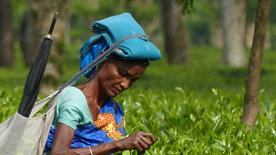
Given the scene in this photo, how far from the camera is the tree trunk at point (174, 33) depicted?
782 inches

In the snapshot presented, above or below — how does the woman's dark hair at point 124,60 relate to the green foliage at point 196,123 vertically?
above

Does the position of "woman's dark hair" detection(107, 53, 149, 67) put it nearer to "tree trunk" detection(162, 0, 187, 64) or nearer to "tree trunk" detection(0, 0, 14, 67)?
"tree trunk" detection(162, 0, 187, 64)

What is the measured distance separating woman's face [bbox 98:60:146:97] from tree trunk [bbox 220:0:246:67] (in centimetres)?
1469

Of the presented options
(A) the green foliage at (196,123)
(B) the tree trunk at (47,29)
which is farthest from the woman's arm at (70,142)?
(B) the tree trunk at (47,29)

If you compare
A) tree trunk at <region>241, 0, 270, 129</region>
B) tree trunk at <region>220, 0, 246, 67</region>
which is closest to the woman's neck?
tree trunk at <region>241, 0, 270, 129</region>

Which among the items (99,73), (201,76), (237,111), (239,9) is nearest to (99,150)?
(99,73)

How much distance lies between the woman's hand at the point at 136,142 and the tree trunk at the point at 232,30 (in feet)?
49.0

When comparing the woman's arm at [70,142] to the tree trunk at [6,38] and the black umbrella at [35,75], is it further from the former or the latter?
the tree trunk at [6,38]

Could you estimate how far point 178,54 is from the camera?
801 inches

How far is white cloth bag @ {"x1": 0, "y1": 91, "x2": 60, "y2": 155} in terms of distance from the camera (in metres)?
4.06

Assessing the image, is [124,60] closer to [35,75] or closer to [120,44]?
[120,44]

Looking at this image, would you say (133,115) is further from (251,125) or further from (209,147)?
(209,147)

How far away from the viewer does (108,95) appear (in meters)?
4.41

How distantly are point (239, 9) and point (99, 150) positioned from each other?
15.4 metres
